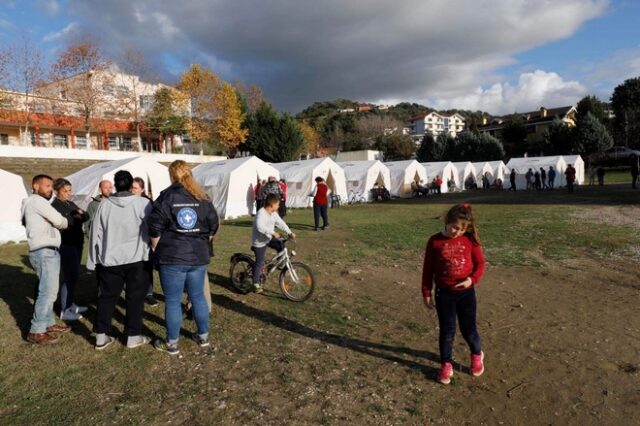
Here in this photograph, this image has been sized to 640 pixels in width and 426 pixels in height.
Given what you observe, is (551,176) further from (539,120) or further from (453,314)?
(539,120)

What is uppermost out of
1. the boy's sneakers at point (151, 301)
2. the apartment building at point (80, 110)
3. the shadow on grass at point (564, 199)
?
the apartment building at point (80, 110)

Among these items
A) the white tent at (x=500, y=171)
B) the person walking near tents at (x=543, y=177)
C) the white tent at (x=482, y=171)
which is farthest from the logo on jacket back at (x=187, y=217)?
the white tent at (x=500, y=171)

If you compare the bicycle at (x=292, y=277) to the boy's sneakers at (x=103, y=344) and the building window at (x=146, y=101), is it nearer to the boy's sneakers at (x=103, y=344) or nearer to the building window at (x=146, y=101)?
the boy's sneakers at (x=103, y=344)

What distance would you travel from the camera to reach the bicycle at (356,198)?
82.1 ft

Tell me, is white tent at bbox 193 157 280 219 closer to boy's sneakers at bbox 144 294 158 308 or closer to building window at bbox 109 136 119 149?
Result: boy's sneakers at bbox 144 294 158 308

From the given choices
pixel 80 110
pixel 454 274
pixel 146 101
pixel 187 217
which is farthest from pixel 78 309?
pixel 146 101

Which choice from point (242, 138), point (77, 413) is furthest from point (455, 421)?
point (242, 138)

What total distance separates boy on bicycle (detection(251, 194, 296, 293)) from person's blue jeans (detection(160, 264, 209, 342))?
1.70 m

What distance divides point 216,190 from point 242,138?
2673cm

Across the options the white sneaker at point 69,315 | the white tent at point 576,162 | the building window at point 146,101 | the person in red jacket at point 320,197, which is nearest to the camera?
the white sneaker at point 69,315

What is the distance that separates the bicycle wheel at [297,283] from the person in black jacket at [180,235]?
6.42 feet

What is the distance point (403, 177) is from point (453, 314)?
86.1 ft

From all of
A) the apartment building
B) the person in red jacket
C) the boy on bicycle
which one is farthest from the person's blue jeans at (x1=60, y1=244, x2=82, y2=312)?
the apartment building

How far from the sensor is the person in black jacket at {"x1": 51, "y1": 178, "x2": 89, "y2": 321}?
496 centimetres
